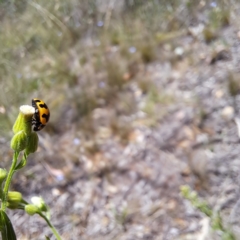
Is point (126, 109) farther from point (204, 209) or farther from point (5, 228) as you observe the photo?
point (5, 228)

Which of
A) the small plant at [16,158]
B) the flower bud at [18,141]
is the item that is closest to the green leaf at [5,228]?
the small plant at [16,158]

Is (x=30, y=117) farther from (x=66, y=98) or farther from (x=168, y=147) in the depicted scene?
(x=66, y=98)

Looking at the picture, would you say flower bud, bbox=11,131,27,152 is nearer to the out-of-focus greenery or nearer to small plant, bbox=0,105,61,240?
small plant, bbox=0,105,61,240

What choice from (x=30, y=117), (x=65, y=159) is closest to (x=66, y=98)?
(x=65, y=159)

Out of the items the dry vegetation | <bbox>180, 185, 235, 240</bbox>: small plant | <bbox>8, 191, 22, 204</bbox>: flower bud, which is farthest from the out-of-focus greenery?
<bbox>8, 191, 22, 204</bbox>: flower bud

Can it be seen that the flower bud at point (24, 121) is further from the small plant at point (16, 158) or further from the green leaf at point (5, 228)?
the green leaf at point (5, 228)

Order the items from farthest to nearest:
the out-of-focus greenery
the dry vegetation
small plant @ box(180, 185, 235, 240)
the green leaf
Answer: the out-of-focus greenery
the dry vegetation
small plant @ box(180, 185, 235, 240)
the green leaf

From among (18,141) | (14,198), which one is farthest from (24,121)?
(14,198)

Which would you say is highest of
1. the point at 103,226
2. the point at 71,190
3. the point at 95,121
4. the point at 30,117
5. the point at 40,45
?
the point at 40,45
